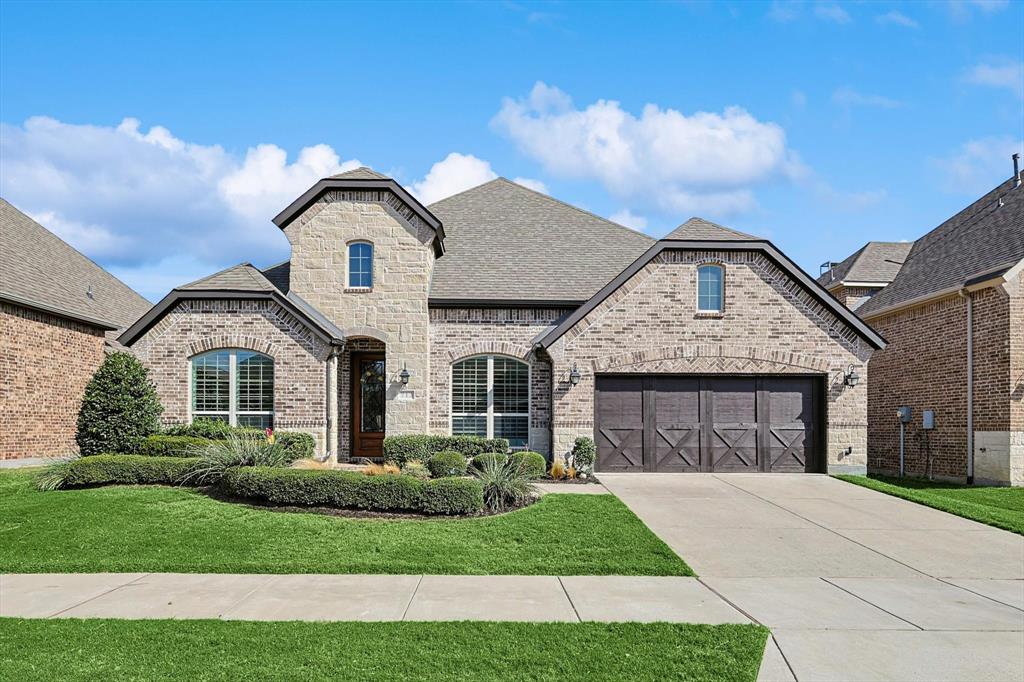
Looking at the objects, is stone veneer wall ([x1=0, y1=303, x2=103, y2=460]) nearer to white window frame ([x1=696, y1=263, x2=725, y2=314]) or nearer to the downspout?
white window frame ([x1=696, y1=263, x2=725, y2=314])

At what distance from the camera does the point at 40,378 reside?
65.4 ft

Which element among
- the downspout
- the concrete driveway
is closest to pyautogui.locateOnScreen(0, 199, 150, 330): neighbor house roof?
the concrete driveway

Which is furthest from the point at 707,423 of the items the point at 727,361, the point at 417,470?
the point at 417,470

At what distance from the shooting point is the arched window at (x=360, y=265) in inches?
756

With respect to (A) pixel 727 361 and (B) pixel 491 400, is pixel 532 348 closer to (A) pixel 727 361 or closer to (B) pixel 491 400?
(B) pixel 491 400

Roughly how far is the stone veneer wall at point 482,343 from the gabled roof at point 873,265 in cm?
1329

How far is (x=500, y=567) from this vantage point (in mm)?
8906

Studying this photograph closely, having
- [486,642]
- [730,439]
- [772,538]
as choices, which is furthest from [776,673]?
[730,439]

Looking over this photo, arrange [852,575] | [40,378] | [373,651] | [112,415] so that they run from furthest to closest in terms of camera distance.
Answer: [40,378] → [112,415] → [852,575] → [373,651]

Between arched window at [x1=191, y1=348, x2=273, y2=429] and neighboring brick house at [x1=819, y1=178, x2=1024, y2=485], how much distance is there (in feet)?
57.3

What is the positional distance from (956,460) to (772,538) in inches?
432

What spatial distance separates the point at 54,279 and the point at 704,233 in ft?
63.5

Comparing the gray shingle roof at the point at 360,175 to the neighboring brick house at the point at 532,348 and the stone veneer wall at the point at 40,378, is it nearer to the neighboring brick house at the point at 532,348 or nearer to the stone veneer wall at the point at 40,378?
the neighboring brick house at the point at 532,348

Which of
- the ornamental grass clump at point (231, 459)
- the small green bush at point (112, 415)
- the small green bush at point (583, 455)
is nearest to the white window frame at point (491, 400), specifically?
the small green bush at point (583, 455)
